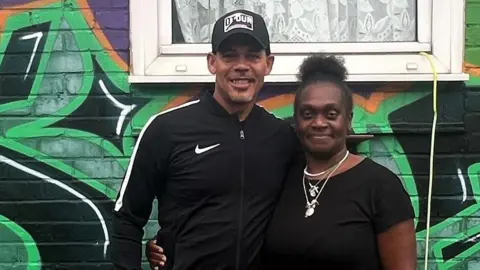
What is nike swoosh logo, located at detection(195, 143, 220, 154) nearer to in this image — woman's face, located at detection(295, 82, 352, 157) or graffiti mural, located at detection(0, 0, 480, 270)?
woman's face, located at detection(295, 82, 352, 157)

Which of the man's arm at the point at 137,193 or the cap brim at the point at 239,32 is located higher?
the cap brim at the point at 239,32

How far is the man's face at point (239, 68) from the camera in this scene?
9.18 feet

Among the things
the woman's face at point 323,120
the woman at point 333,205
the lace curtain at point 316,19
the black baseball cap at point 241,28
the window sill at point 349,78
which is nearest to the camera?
the woman at point 333,205

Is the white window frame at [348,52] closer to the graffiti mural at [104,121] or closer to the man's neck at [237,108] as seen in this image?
the graffiti mural at [104,121]

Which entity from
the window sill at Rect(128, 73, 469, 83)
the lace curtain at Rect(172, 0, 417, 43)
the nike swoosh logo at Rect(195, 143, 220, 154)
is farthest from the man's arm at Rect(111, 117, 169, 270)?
the lace curtain at Rect(172, 0, 417, 43)

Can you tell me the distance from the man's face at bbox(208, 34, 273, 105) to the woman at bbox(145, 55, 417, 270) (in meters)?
0.19

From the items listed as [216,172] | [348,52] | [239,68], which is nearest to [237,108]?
[239,68]

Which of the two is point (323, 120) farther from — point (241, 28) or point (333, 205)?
point (241, 28)

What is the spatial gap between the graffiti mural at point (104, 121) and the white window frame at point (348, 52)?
0.07 m

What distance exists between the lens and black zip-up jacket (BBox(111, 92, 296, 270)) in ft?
8.98

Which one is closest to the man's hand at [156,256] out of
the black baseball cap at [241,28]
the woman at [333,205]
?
the woman at [333,205]

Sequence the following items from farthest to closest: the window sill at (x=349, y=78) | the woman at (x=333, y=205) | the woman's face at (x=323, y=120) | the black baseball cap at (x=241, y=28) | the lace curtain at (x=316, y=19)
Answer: the lace curtain at (x=316, y=19)
the window sill at (x=349, y=78)
the black baseball cap at (x=241, y=28)
the woman's face at (x=323, y=120)
the woman at (x=333, y=205)

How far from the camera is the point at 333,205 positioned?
2.66 metres

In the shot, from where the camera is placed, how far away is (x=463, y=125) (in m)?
4.05
